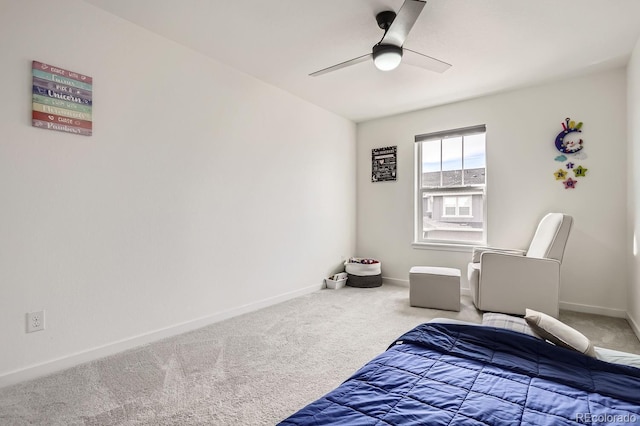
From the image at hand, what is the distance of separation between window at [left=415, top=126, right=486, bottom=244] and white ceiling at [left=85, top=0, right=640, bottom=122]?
0.79 meters

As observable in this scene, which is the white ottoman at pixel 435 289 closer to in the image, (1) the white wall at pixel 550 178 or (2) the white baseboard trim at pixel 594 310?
(1) the white wall at pixel 550 178

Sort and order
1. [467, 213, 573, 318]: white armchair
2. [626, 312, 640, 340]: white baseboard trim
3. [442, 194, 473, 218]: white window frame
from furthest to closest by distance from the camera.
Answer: [442, 194, 473, 218]: white window frame
[467, 213, 573, 318]: white armchair
[626, 312, 640, 340]: white baseboard trim

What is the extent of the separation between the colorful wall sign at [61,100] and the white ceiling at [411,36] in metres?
0.57

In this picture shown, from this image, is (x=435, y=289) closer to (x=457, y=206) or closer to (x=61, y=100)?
(x=457, y=206)

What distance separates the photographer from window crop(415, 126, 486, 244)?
4.25m

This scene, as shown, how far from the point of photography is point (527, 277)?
10.2 feet

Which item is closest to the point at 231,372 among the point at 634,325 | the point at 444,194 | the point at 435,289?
the point at 435,289

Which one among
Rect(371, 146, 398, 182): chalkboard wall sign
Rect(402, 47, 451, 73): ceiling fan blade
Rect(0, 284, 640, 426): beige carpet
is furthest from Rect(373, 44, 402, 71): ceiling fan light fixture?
Rect(371, 146, 398, 182): chalkboard wall sign

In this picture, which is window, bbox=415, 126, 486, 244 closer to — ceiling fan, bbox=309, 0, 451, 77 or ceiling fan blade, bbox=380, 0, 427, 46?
ceiling fan, bbox=309, 0, 451, 77

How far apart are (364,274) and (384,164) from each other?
1627 mm

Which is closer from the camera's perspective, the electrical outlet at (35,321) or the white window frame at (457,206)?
the electrical outlet at (35,321)

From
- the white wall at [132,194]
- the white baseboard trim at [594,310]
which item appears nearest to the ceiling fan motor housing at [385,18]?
the white wall at [132,194]

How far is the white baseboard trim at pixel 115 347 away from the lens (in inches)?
79.4

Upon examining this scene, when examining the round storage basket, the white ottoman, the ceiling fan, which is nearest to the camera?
the ceiling fan
